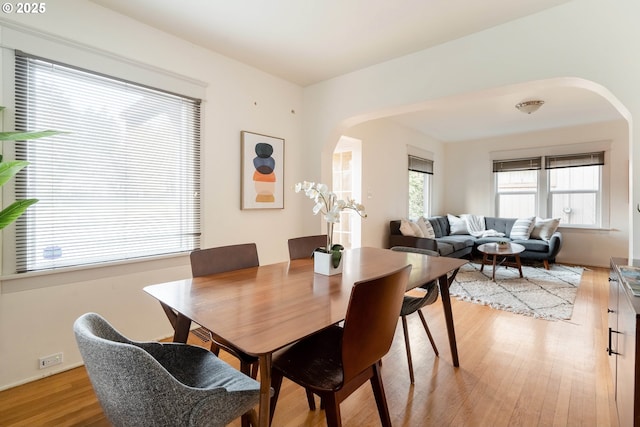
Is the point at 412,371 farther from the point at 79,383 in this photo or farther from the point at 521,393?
the point at 79,383

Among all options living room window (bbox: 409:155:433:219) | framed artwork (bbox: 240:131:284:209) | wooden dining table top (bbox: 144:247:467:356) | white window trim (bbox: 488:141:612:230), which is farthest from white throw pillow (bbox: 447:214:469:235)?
wooden dining table top (bbox: 144:247:467:356)

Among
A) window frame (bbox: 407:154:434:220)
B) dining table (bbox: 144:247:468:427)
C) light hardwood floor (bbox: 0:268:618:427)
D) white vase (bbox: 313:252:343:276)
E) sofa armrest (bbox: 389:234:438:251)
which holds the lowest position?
light hardwood floor (bbox: 0:268:618:427)

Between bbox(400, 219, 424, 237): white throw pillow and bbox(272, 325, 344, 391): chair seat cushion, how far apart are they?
12.1 feet

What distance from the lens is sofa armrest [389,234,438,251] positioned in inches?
183

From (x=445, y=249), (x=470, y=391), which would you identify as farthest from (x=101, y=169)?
(x=445, y=249)

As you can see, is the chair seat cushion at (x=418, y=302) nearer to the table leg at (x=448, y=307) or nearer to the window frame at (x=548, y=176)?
the table leg at (x=448, y=307)

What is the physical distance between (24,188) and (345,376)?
2.25 metres

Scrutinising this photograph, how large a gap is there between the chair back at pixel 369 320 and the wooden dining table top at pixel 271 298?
0.08 m

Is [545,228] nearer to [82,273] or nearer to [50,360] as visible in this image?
[82,273]

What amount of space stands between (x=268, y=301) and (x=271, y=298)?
0.04 meters

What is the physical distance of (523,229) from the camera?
5469 mm

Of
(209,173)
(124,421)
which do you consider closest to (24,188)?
(209,173)

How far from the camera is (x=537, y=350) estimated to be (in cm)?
241

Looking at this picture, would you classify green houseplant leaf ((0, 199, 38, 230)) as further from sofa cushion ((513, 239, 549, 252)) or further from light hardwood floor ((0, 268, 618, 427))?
sofa cushion ((513, 239, 549, 252))
